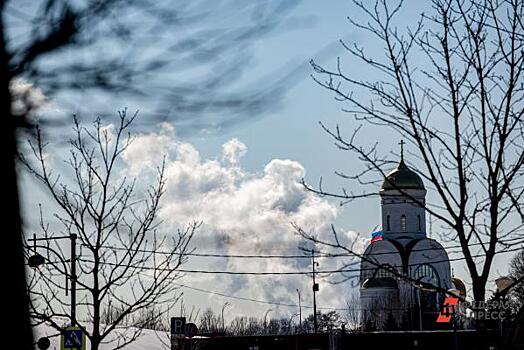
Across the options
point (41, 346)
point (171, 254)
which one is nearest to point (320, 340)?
point (41, 346)

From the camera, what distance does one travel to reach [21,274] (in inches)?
214

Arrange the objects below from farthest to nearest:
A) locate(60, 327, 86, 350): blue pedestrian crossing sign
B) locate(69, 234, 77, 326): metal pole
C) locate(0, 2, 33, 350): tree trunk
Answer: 1. locate(60, 327, 86, 350): blue pedestrian crossing sign
2. locate(69, 234, 77, 326): metal pole
3. locate(0, 2, 33, 350): tree trunk

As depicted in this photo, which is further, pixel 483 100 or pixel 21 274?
pixel 483 100

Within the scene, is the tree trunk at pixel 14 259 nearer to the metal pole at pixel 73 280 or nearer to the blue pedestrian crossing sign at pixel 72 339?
the metal pole at pixel 73 280

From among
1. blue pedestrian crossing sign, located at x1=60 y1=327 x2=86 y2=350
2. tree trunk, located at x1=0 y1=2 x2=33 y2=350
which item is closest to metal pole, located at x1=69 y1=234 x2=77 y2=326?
blue pedestrian crossing sign, located at x1=60 y1=327 x2=86 y2=350

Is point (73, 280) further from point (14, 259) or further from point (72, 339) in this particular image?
point (14, 259)

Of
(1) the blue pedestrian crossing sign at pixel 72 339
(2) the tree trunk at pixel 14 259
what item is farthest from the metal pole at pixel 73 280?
(2) the tree trunk at pixel 14 259

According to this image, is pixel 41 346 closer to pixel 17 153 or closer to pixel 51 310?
pixel 51 310

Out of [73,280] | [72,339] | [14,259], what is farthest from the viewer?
[72,339]

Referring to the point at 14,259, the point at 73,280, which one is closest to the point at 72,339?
the point at 73,280

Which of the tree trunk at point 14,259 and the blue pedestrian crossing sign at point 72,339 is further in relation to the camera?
the blue pedestrian crossing sign at point 72,339

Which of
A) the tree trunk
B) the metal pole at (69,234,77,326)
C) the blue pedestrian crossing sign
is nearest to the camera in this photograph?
the tree trunk

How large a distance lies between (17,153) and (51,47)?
2.31 ft

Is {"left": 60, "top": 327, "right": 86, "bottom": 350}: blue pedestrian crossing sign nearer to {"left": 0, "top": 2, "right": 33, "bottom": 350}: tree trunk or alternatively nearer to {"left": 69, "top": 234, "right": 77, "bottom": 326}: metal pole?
{"left": 69, "top": 234, "right": 77, "bottom": 326}: metal pole
